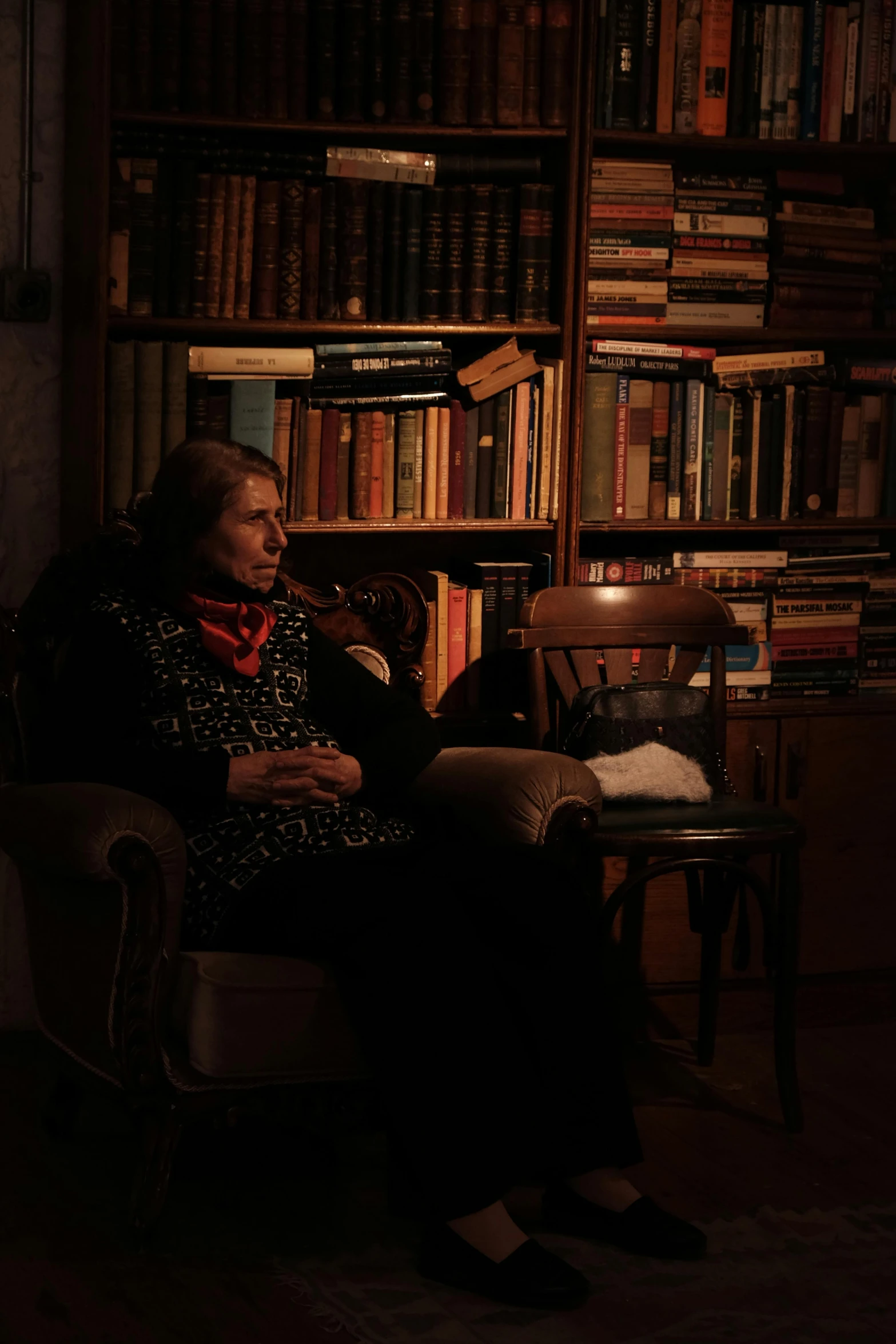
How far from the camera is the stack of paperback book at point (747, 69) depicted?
2869 mm

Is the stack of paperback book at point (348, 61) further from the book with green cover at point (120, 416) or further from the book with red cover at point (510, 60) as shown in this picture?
the book with green cover at point (120, 416)

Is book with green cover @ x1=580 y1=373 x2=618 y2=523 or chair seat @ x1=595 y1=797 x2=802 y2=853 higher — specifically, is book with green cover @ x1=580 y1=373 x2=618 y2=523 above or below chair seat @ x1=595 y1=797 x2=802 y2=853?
above

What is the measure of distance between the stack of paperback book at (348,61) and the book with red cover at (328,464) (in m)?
0.56

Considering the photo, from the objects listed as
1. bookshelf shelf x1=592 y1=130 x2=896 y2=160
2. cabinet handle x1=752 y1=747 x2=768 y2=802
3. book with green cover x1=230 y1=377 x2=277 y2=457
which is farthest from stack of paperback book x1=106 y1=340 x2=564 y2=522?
cabinet handle x1=752 y1=747 x2=768 y2=802

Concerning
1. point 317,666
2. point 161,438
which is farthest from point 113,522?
point 317,666

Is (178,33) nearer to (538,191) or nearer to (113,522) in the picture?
(538,191)

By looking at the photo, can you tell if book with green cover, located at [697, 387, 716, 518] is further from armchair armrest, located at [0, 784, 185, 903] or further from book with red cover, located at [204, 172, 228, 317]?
armchair armrest, located at [0, 784, 185, 903]

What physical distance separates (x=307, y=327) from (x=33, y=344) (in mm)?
547

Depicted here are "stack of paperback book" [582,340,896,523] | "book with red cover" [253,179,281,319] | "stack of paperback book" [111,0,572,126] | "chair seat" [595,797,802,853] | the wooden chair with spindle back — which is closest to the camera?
"chair seat" [595,797,802,853]

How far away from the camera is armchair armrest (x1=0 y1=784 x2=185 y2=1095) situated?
1949 mm

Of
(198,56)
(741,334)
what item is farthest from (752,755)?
(198,56)

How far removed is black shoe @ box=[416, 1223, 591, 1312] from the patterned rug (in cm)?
2

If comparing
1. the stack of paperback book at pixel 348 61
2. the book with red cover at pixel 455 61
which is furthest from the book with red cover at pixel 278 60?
the book with red cover at pixel 455 61

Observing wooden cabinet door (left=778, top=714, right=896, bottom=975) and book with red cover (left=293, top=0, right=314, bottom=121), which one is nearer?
book with red cover (left=293, top=0, right=314, bottom=121)
